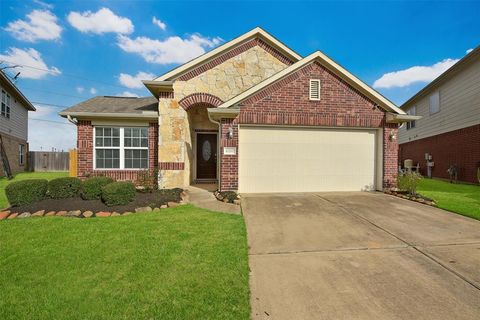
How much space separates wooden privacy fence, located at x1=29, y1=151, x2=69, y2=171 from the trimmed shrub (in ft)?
67.3

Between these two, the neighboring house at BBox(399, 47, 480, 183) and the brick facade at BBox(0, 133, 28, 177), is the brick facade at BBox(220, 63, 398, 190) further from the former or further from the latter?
the brick facade at BBox(0, 133, 28, 177)

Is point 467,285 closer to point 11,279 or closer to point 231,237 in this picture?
point 231,237

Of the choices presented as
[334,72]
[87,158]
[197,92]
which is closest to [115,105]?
[87,158]

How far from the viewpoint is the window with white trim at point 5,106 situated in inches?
672

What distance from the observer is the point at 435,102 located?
1788 cm

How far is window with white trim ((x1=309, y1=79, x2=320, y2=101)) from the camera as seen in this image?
912cm

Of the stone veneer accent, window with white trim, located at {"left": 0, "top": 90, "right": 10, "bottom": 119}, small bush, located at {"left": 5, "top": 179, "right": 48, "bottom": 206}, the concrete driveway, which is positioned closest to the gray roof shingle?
the stone veneer accent

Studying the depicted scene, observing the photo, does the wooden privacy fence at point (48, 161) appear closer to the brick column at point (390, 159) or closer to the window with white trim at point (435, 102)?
the brick column at point (390, 159)

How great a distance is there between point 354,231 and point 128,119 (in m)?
9.69

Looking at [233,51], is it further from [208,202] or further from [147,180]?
[208,202]

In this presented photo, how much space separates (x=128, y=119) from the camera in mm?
10727

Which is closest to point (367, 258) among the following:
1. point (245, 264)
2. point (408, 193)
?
point (245, 264)

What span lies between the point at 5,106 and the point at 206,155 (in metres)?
16.1

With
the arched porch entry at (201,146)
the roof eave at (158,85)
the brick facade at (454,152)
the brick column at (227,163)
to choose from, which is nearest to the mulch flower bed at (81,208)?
the brick column at (227,163)
